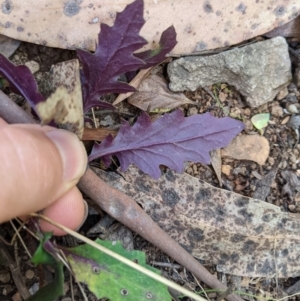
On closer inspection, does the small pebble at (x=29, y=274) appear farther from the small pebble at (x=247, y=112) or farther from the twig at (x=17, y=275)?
the small pebble at (x=247, y=112)

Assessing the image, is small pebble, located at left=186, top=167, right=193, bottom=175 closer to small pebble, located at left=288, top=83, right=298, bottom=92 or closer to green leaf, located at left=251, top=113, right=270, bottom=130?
green leaf, located at left=251, top=113, right=270, bottom=130

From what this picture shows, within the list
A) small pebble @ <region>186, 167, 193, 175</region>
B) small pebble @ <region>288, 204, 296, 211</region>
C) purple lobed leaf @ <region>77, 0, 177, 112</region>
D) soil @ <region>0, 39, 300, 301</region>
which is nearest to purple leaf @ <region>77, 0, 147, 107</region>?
purple lobed leaf @ <region>77, 0, 177, 112</region>

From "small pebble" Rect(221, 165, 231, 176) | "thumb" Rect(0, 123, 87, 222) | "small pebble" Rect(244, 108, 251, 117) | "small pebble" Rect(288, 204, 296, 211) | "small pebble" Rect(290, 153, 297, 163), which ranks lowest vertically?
"small pebble" Rect(288, 204, 296, 211)

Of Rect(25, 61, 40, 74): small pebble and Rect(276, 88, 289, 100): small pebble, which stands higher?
Rect(25, 61, 40, 74): small pebble

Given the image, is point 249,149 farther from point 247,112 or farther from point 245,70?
point 245,70

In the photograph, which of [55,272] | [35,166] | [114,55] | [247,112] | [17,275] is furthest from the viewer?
[247,112]

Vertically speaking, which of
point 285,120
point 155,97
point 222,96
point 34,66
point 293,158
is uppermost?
point 34,66

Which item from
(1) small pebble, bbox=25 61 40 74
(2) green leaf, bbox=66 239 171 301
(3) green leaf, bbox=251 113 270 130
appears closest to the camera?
(2) green leaf, bbox=66 239 171 301

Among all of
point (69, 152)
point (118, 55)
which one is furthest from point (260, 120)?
point (69, 152)
